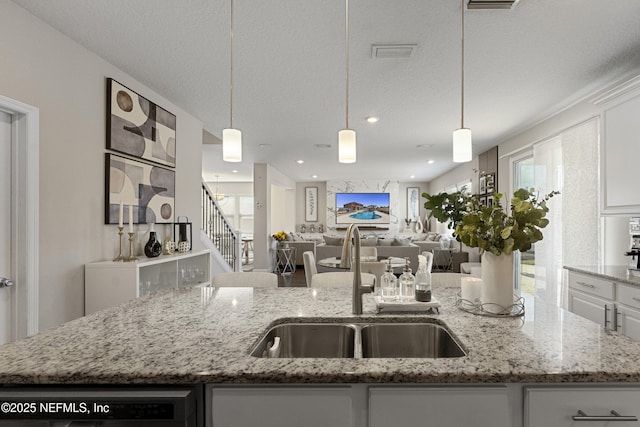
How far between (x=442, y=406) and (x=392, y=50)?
2444 mm

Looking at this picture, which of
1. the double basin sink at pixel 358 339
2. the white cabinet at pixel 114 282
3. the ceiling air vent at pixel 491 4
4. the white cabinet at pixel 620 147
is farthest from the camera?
the white cabinet at pixel 114 282

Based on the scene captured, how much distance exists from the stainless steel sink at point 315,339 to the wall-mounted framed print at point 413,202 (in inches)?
421

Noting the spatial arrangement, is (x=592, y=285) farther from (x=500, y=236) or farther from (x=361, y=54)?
(x=361, y=54)

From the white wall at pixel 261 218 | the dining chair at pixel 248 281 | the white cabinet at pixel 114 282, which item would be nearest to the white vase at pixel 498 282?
the dining chair at pixel 248 281

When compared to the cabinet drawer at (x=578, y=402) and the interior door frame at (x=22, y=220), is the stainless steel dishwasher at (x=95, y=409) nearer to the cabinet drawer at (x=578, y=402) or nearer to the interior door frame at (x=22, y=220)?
the cabinet drawer at (x=578, y=402)

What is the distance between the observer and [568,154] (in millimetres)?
3984

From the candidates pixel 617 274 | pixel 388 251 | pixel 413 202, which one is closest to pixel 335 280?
pixel 617 274

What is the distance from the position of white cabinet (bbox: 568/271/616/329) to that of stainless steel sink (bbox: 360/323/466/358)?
1.75 metres

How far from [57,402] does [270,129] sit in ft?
14.6

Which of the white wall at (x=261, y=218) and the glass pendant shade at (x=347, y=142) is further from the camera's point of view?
the white wall at (x=261, y=218)

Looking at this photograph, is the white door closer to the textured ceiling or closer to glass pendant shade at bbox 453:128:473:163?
the textured ceiling

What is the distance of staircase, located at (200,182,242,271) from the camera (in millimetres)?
5750

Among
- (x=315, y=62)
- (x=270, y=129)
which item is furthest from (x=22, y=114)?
(x=270, y=129)

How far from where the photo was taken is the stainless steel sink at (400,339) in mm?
1428
